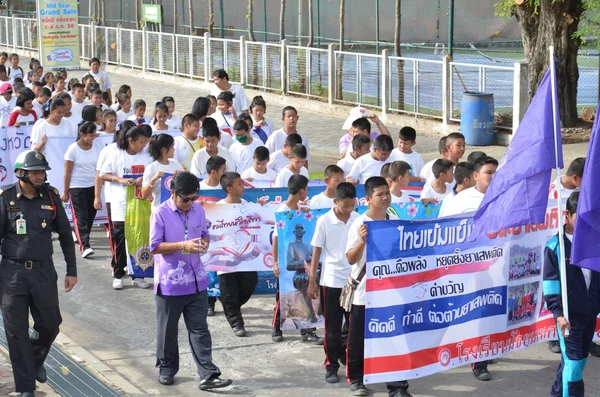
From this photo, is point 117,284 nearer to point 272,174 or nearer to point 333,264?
point 272,174

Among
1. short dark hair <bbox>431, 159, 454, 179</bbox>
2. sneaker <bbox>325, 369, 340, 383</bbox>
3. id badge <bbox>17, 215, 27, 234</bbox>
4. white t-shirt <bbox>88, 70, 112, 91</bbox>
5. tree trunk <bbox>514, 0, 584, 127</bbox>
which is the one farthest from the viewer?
white t-shirt <bbox>88, 70, 112, 91</bbox>

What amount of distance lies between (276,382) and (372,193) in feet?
5.73

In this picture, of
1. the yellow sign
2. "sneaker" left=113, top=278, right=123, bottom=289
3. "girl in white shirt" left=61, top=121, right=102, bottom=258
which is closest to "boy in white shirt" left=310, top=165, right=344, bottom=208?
"sneaker" left=113, top=278, right=123, bottom=289

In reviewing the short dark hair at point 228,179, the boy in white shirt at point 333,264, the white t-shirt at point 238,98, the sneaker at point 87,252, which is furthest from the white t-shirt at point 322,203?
the white t-shirt at point 238,98

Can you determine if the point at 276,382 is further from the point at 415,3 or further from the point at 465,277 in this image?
the point at 415,3

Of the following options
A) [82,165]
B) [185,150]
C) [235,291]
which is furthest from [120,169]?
[235,291]

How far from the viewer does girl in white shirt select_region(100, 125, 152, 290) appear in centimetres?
1145

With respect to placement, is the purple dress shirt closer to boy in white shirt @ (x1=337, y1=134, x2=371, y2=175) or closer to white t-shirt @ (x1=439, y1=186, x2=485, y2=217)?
white t-shirt @ (x1=439, y1=186, x2=485, y2=217)

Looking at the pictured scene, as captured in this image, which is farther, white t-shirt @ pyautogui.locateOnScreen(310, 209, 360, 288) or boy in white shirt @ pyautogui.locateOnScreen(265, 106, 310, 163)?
boy in white shirt @ pyautogui.locateOnScreen(265, 106, 310, 163)

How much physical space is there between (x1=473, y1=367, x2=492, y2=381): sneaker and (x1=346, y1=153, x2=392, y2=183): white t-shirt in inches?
124

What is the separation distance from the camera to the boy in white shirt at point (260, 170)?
37.3ft

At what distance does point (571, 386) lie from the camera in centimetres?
716

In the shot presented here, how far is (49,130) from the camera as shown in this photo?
13.8m

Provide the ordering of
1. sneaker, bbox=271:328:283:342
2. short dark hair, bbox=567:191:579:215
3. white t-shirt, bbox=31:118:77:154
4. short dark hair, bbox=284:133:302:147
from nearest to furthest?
short dark hair, bbox=567:191:579:215 → sneaker, bbox=271:328:283:342 → short dark hair, bbox=284:133:302:147 → white t-shirt, bbox=31:118:77:154
